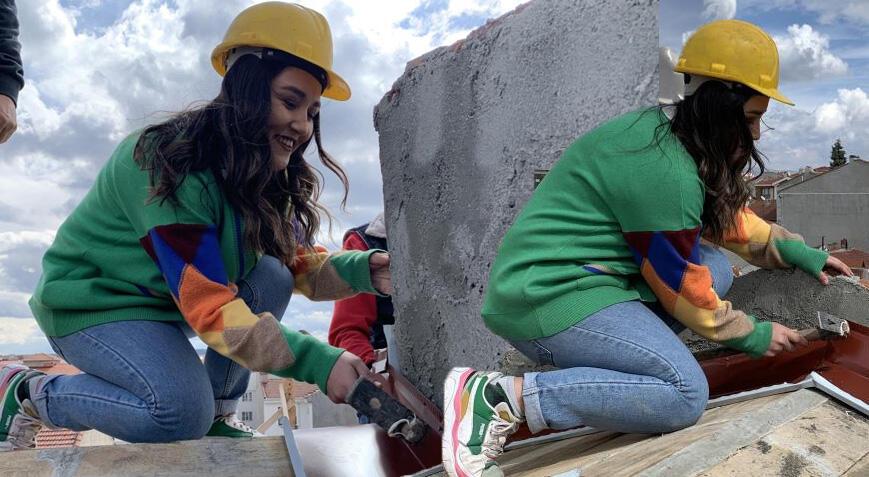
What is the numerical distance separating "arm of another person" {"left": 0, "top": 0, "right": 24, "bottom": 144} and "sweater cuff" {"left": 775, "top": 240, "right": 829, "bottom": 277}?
2116 millimetres

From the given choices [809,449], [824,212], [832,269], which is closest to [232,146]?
[809,449]

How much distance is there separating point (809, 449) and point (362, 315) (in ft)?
7.14

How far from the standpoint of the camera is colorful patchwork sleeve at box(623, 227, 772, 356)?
1.70 metres

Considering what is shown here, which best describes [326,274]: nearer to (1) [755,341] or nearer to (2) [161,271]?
(2) [161,271]

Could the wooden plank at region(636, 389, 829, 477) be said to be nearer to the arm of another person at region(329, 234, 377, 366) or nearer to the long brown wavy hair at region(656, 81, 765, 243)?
the long brown wavy hair at region(656, 81, 765, 243)

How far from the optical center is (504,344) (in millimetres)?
2193

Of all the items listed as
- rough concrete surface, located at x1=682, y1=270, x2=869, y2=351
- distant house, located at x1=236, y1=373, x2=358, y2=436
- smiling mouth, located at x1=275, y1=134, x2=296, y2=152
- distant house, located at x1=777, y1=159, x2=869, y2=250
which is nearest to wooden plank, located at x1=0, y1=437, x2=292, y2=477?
smiling mouth, located at x1=275, y1=134, x2=296, y2=152

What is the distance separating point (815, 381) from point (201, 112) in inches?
66.1

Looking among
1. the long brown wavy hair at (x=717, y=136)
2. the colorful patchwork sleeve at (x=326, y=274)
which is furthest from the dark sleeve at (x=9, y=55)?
the long brown wavy hair at (x=717, y=136)

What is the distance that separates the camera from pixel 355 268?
2.63 meters

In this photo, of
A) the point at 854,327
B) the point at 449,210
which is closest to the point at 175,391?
the point at 449,210

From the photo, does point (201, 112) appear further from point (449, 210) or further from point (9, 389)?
point (9, 389)

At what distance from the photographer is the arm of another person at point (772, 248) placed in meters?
2.09

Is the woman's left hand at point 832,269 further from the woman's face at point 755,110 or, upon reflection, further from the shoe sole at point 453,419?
the shoe sole at point 453,419
